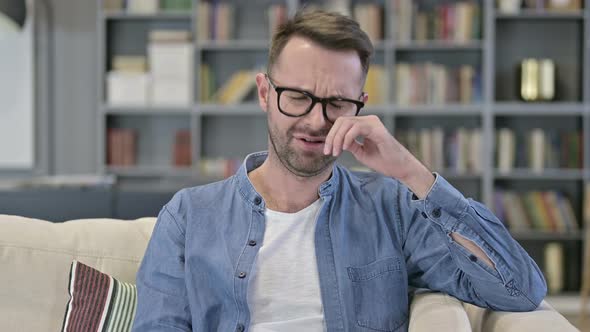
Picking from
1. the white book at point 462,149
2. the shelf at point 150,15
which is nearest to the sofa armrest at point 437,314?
the white book at point 462,149

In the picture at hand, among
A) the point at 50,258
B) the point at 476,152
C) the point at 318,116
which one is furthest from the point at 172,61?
the point at 318,116

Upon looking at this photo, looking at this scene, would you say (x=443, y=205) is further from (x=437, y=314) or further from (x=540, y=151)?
(x=540, y=151)

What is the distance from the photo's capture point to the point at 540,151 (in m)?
5.38

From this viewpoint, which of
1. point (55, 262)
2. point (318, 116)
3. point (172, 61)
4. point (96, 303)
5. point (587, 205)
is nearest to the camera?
point (318, 116)

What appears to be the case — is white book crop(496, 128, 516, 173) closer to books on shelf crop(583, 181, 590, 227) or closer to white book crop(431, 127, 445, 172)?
white book crop(431, 127, 445, 172)

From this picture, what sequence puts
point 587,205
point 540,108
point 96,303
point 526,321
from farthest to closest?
point 540,108 → point 587,205 → point 96,303 → point 526,321

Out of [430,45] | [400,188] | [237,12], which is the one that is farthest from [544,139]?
[400,188]

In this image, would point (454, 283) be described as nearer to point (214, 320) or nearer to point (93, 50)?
point (214, 320)

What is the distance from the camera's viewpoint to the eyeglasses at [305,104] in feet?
5.91

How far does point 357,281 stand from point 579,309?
3.76 meters

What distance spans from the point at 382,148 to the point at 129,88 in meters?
3.95

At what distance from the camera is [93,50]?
5754 mm

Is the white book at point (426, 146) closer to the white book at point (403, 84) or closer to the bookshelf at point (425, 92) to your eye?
the bookshelf at point (425, 92)

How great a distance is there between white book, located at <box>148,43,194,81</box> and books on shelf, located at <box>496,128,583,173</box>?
2006 millimetres
